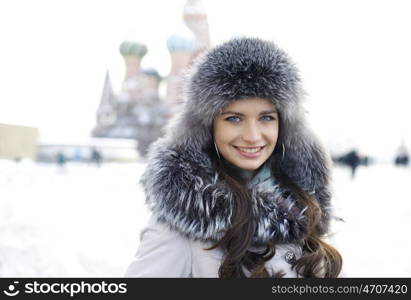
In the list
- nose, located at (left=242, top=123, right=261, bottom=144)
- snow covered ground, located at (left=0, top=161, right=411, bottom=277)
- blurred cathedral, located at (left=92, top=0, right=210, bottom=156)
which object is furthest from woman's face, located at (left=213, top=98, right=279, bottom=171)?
blurred cathedral, located at (left=92, top=0, right=210, bottom=156)

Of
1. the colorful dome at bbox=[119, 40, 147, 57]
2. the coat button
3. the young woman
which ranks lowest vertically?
the coat button

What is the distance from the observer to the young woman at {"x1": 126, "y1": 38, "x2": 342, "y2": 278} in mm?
1523

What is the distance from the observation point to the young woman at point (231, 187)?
152cm

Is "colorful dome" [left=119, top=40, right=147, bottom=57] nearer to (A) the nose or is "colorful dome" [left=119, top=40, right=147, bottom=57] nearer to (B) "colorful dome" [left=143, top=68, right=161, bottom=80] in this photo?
(B) "colorful dome" [left=143, top=68, right=161, bottom=80]

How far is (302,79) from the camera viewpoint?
67.5 inches

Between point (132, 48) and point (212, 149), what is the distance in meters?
33.9

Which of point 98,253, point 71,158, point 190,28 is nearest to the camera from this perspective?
point 98,253

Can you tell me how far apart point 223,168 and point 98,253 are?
2815 millimetres

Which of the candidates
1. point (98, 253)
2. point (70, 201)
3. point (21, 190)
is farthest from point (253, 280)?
point (70, 201)

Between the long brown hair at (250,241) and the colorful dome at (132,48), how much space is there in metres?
33.7

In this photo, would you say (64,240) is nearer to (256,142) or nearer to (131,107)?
(256,142)

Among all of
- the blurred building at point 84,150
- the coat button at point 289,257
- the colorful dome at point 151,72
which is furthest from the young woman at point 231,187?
the colorful dome at point 151,72

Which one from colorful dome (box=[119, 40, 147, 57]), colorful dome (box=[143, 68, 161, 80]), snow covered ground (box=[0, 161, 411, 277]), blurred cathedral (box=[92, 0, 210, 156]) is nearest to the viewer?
snow covered ground (box=[0, 161, 411, 277])

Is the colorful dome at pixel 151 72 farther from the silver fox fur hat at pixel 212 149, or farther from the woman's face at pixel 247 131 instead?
the woman's face at pixel 247 131
